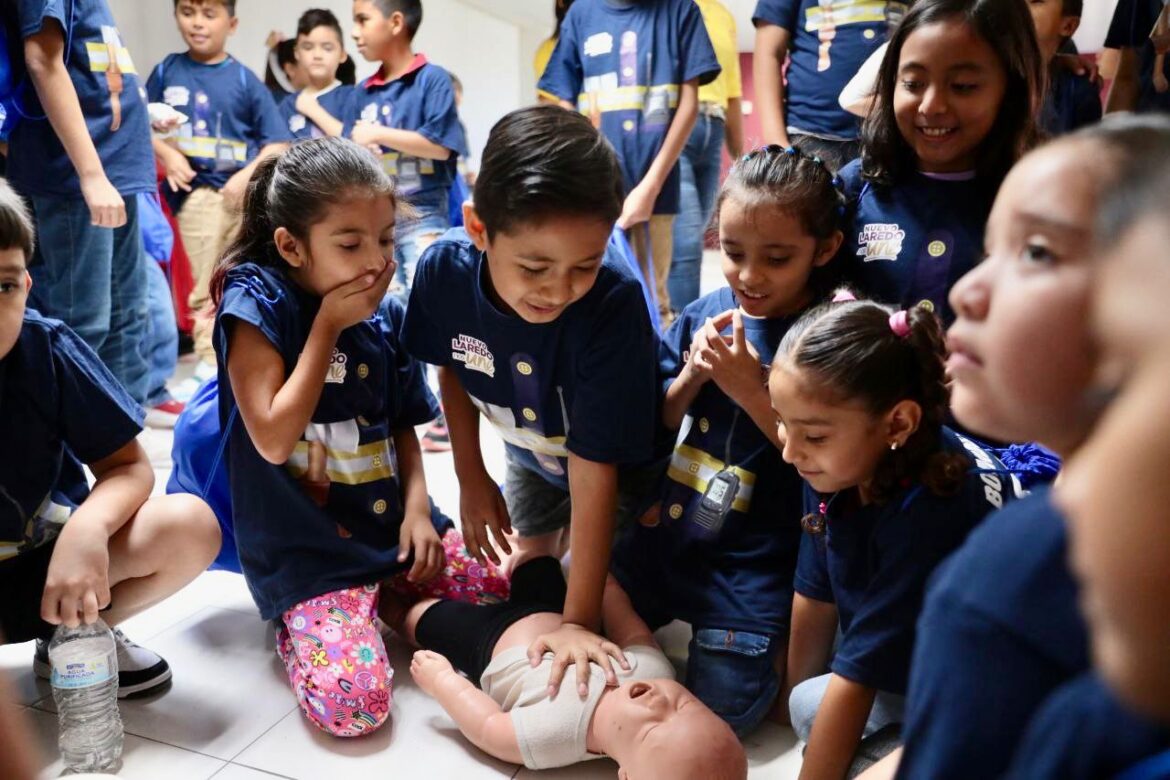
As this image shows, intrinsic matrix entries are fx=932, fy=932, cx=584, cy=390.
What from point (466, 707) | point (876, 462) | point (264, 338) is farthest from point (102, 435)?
point (876, 462)

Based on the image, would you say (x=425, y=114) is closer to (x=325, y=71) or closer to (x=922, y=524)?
(x=325, y=71)

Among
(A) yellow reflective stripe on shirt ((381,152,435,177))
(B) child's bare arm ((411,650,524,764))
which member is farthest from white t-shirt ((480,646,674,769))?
(A) yellow reflective stripe on shirt ((381,152,435,177))

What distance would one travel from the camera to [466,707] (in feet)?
3.94

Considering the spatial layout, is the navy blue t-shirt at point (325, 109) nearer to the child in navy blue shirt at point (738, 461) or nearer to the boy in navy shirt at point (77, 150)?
the boy in navy shirt at point (77, 150)

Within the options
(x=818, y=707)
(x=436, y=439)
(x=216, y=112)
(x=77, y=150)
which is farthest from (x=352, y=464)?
(x=216, y=112)

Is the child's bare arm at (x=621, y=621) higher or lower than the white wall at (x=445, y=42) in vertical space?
lower

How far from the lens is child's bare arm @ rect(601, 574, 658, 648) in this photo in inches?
51.4

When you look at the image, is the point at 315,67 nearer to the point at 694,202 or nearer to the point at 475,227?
the point at 694,202

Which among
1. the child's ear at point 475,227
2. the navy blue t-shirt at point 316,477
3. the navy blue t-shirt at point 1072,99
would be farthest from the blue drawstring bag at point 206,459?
the navy blue t-shirt at point 1072,99

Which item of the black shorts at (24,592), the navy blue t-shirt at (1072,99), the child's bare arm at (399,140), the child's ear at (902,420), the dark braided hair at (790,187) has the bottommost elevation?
the black shorts at (24,592)

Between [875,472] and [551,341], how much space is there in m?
0.49

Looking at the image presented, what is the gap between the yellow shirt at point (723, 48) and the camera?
2.82 metres

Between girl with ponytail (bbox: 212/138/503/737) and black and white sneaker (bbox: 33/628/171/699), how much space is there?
158mm

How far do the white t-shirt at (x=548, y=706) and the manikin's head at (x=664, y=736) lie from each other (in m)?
0.02
